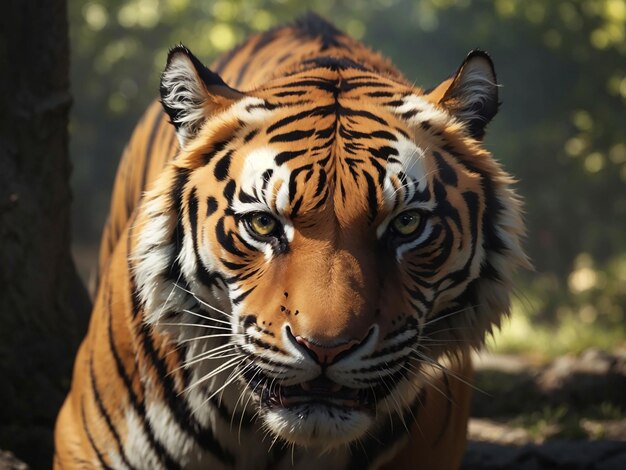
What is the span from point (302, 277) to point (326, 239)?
13 centimetres

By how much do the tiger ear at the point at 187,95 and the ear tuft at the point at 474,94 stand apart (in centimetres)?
65

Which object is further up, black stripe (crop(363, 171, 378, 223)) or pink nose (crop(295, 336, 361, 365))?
black stripe (crop(363, 171, 378, 223))

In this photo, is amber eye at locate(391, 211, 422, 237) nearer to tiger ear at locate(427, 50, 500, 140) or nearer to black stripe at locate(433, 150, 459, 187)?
black stripe at locate(433, 150, 459, 187)

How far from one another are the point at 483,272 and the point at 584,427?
2682 mm

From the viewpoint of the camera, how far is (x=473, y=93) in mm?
2984

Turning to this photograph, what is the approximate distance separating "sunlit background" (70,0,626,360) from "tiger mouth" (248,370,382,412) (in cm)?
572

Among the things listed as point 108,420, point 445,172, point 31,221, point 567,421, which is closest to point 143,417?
point 108,420

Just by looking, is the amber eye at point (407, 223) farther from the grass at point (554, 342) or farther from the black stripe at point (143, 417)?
the grass at point (554, 342)

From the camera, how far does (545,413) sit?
5543mm

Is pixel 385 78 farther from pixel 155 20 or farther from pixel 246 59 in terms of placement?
pixel 155 20

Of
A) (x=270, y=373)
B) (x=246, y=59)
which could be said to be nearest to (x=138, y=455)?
(x=270, y=373)

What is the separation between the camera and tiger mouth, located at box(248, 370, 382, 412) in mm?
2551

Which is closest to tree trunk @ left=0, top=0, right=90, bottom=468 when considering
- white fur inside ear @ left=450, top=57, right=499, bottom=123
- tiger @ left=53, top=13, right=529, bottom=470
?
tiger @ left=53, top=13, right=529, bottom=470

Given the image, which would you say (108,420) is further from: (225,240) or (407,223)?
(407,223)
